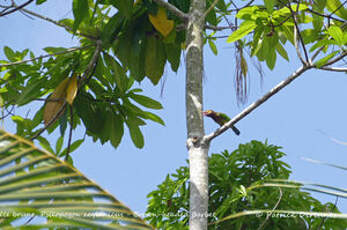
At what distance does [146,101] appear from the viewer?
212 centimetres

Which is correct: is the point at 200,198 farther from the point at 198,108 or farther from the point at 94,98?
the point at 94,98

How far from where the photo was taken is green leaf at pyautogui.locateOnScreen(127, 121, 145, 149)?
85.4 inches

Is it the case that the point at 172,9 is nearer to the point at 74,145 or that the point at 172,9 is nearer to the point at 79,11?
the point at 79,11

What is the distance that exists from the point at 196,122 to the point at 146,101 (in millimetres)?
745

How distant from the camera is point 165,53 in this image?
6.36 feet

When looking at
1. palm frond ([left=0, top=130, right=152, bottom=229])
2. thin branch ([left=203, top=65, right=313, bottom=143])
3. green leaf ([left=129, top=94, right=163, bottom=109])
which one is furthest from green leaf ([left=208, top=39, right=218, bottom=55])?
palm frond ([left=0, top=130, right=152, bottom=229])

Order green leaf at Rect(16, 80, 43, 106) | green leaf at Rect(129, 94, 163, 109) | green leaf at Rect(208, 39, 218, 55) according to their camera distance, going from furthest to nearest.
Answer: green leaf at Rect(208, 39, 218, 55), green leaf at Rect(129, 94, 163, 109), green leaf at Rect(16, 80, 43, 106)

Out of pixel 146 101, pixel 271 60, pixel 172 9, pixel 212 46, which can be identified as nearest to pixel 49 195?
pixel 172 9

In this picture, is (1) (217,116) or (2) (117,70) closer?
(1) (217,116)

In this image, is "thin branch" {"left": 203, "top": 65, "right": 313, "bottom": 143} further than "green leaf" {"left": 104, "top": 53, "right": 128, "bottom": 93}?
No

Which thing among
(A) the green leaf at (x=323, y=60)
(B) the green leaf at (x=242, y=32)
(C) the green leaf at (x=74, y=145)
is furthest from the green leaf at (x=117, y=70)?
(A) the green leaf at (x=323, y=60)

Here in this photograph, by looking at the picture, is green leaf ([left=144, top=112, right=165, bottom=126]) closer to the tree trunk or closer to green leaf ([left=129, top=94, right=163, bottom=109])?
green leaf ([left=129, top=94, right=163, bottom=109])

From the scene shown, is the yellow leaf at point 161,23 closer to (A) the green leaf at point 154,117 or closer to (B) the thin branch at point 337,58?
(A) the green leaf at point 154,117

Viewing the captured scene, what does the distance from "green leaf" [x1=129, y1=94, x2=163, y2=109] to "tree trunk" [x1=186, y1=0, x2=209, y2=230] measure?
592 mm
